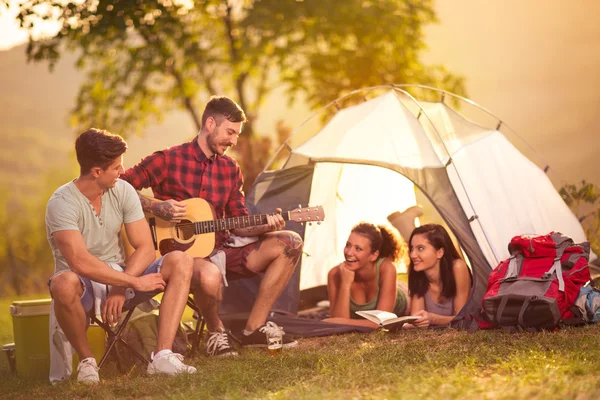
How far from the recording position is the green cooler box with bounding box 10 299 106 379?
4.82m

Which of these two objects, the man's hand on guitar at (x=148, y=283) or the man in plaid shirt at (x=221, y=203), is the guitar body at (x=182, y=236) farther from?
the man's hand on guitar at (x=148, y=283)

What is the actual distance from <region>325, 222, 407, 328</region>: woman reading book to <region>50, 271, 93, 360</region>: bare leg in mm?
2173

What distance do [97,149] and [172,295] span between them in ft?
3.14

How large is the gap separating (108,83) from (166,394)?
Answer: 14423 mm

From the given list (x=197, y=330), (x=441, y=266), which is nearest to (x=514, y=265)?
(x=441, y=266)

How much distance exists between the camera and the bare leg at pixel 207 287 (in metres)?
4.73

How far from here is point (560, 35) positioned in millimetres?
37906

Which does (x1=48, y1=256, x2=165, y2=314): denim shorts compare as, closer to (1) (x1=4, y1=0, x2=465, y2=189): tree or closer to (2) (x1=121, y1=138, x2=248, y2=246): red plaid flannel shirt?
(2) (x1=121, y1=138, x2=248, y2=246): red plaid flannel shirt

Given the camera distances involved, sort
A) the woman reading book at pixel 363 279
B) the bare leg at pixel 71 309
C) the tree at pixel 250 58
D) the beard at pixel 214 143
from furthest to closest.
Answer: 1. the tree at pixel 250 58
2. the woman reading book at pixel 363 279
3. the beard at pixel 214 143
4. the bare leg at pixel 71 309

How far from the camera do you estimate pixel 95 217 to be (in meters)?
4.42

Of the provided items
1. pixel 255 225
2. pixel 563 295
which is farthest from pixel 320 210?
pixel 563 295

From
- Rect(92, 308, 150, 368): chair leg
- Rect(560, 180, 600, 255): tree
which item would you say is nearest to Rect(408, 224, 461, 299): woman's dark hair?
Rect(560, 180, 600, 255): tree

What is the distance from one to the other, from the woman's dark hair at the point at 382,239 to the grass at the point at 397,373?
107 cm

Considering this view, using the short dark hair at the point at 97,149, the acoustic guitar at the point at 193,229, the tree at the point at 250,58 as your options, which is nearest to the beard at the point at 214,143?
the acoustic guitar at the point at 193,229
